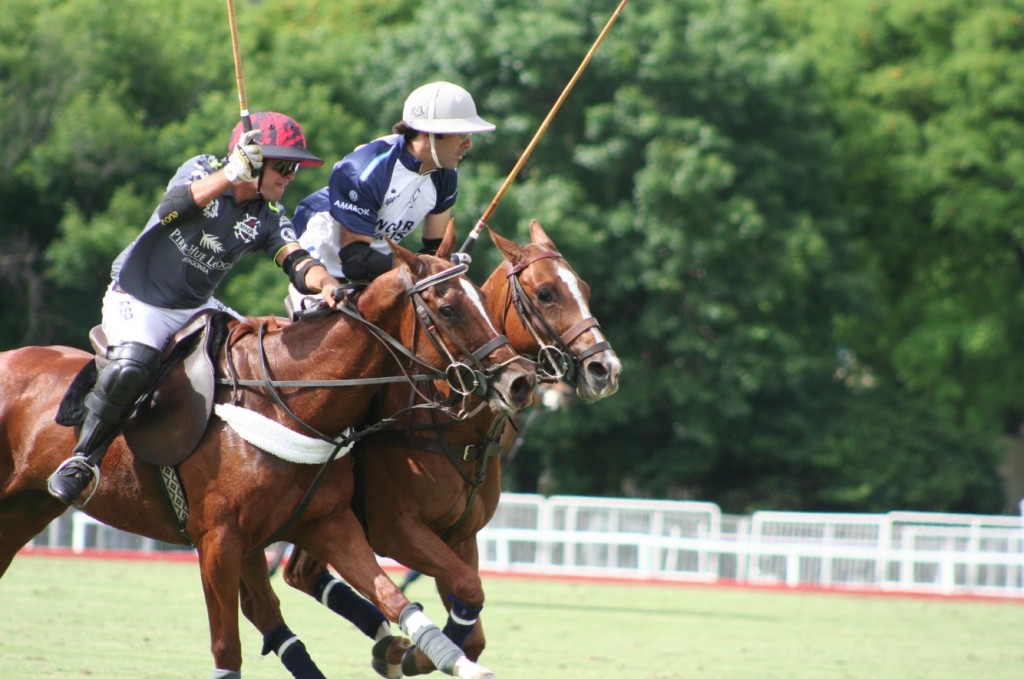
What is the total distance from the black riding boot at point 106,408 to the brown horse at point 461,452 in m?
1.10

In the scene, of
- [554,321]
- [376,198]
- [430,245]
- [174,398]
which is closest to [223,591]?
[174,398]

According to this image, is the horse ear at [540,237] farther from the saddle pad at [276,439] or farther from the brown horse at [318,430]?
the saddle pad at [276,439]

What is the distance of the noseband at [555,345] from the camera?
6.48 meters

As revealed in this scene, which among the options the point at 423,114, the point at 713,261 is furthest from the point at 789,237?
the point at 423,114

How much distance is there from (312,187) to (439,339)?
53.7 ft

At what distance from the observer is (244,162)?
6.03 m

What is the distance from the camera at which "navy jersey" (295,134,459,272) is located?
6.82m

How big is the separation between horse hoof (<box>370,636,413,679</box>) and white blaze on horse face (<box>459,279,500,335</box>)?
4.86ft

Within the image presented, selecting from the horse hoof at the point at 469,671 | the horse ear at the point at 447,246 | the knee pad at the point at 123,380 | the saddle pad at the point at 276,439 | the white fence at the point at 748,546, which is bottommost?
the white fence at the point at 748,546

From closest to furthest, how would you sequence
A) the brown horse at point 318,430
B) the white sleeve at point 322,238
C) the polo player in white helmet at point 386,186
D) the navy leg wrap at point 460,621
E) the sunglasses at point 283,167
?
1. the brown horse at point 318,430
2. the sunglasses at point 283,167
3. the navy leg wrap at point 460,621
4. the polo player in white helmet at point 386,186
5. the white sleeve at point 322,238

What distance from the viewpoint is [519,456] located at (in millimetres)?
24344

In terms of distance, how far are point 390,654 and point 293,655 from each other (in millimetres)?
474

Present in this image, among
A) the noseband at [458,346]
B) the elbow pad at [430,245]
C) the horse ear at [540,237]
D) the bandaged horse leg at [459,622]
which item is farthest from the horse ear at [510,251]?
the bandaged horse leg at [459,622]

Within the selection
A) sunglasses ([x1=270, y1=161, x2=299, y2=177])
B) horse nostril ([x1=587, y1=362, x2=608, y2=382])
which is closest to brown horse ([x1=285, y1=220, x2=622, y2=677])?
horse nostril ([x1=587, y1=362, x2=608, y2=382])
